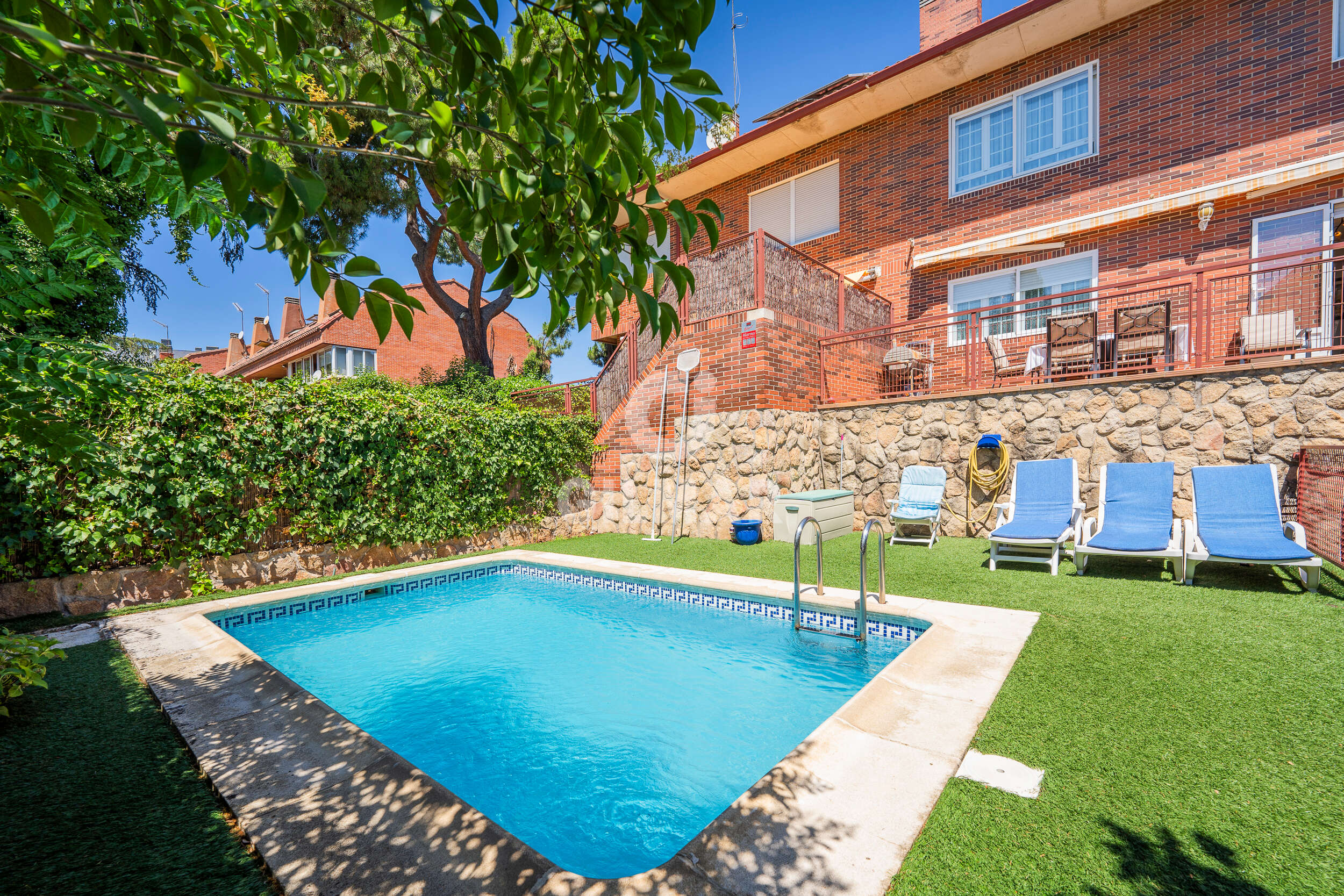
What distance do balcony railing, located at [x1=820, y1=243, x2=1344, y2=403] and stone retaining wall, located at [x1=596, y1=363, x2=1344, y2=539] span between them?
0.34 metres

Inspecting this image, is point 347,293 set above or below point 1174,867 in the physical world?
above

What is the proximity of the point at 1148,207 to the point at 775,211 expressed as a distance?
774cm

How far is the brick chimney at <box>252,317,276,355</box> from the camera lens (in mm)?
33906

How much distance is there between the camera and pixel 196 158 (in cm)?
78

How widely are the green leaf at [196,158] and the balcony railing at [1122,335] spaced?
947cm

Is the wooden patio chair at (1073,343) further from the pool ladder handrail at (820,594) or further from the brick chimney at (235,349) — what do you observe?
the brick chimney at (235,349)

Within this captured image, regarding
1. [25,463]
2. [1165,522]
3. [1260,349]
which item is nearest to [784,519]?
[1165,522]

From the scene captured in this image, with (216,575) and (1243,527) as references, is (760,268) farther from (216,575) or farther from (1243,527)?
(216,575)

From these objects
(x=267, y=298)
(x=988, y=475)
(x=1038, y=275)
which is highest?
(x=267, y=298)

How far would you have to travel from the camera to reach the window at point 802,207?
13641mm

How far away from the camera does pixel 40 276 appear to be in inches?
93.8

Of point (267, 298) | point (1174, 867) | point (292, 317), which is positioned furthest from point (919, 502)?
point (267, 298)

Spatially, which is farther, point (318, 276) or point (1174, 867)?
point (1174, 867)

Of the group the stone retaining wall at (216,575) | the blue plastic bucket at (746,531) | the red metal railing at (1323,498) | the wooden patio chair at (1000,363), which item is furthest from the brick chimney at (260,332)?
the red metal railing at (1323,498)
